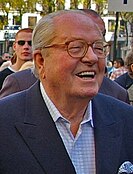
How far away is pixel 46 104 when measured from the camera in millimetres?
2842

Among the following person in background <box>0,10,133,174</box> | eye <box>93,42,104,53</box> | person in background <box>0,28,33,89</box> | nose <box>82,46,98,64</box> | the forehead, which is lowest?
person in background <box>0,28,33,89</box>

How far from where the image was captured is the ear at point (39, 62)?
9.44 ft

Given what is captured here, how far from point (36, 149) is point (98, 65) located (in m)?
0.46

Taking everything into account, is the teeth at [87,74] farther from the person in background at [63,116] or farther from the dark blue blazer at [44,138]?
the dark blue blazer at [44,138]

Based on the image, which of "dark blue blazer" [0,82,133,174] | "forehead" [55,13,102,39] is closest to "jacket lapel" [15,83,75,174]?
"dark blue blazer" [0,82,133,174]

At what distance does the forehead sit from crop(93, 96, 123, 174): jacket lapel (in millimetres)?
380

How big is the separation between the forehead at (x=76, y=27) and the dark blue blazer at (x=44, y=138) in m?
0.33

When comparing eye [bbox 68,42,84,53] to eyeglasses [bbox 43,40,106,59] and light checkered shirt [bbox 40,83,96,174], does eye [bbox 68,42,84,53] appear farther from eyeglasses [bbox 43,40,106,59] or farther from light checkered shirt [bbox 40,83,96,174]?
light checkered shirt [bbox 40,83,96,174]

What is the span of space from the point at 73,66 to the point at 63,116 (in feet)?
0.80

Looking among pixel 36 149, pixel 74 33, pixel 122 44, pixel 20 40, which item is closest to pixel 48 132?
pixel 36 149

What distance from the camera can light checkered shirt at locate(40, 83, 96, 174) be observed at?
275 cm

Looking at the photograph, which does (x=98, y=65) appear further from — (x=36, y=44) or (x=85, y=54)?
(x=36, y=44)

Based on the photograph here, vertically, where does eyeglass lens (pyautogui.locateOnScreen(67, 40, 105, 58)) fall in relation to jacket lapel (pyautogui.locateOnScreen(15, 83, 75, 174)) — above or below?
above

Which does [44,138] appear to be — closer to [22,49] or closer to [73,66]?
[73,66]
